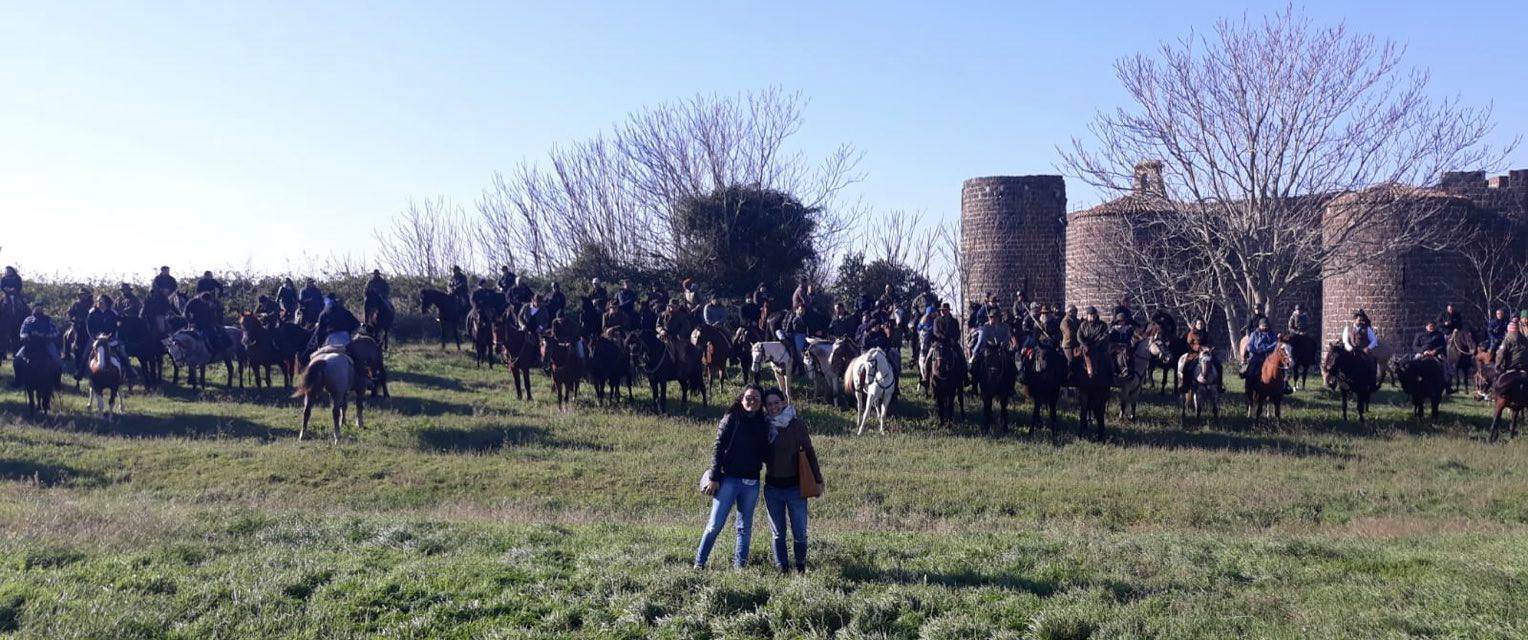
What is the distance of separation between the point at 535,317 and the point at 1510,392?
57.4ft

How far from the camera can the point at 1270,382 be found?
21250mm

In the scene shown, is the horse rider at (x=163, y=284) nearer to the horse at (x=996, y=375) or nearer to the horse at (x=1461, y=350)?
the horse at (x=996, y=375)

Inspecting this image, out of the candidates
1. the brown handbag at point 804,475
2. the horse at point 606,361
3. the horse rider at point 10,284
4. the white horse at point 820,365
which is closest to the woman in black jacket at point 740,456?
the brown handbag at point 804,475

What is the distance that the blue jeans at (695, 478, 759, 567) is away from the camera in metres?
9.12

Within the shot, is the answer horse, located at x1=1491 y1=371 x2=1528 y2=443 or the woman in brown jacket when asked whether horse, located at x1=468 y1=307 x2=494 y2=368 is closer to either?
the woman in brown jacket

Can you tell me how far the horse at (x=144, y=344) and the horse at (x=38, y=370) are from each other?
2.32 meters

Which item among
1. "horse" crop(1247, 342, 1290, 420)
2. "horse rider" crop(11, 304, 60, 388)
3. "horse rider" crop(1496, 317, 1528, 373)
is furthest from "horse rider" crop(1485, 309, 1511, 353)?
"horse rider" crop(11, 304, 60, 388)

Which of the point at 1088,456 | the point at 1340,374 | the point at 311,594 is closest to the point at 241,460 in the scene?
the point at 311,594

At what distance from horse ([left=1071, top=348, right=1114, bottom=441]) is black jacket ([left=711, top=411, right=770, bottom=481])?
39.8 feet

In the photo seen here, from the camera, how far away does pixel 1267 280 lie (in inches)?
1171

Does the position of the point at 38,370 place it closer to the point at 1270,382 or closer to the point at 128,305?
the point at 128,305

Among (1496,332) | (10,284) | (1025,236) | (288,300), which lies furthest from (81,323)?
(1496,332)

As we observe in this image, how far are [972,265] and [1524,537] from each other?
2615cm

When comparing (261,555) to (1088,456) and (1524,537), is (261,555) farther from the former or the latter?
(1088,456)
